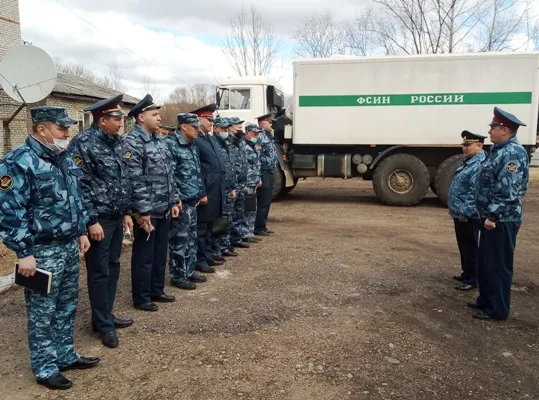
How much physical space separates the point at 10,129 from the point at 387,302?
13.0 metres

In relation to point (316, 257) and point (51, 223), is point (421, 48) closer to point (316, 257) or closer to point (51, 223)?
point (316, 257)

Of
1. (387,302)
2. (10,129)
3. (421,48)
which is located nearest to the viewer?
(387,302)

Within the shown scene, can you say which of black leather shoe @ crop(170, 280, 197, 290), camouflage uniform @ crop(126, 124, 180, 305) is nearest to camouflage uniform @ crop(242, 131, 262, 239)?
black leather shoe @ crop(170, 280, 197, 290)

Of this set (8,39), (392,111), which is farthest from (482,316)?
(8,39)

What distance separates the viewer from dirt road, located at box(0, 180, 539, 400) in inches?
114

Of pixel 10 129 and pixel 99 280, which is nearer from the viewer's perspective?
pixel 99 280

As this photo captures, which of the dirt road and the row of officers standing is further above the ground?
the row of officers standing

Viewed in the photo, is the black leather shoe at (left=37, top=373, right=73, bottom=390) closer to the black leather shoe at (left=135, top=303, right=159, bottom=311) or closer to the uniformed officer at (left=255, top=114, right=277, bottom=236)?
the black leather shoe at (left=135, top=303, right=159, bottom=311)

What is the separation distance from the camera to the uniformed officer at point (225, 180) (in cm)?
574

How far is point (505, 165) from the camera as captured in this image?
12.7 feet

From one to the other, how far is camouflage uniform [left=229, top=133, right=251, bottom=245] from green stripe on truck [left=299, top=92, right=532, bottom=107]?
13.3 ft

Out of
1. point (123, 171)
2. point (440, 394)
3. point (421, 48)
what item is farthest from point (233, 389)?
point (421, 48)

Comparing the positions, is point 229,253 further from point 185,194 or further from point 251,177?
point 185,194

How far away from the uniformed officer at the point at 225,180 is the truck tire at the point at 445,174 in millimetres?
5546
